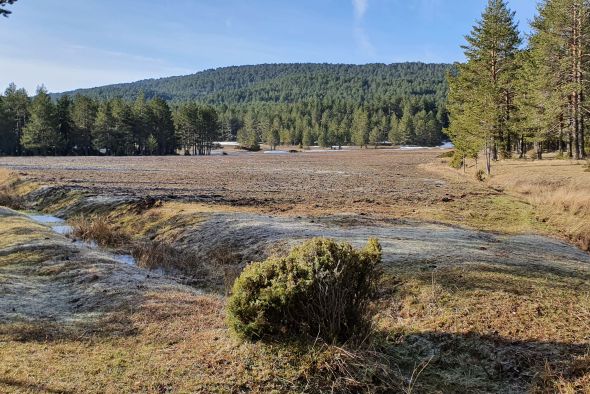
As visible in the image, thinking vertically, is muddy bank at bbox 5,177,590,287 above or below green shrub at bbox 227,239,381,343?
below

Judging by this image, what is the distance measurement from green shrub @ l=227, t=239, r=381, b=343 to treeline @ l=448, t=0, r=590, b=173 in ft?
131

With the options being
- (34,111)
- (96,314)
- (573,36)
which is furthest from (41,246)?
(34,111)

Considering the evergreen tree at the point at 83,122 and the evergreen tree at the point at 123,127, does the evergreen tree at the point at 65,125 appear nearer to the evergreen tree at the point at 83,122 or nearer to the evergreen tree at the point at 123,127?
the evergreen tree at the point at 83,122

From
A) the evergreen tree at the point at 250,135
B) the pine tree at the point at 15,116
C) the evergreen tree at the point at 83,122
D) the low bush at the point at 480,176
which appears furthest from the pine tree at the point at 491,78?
the evergreen tree at the point at 250,135

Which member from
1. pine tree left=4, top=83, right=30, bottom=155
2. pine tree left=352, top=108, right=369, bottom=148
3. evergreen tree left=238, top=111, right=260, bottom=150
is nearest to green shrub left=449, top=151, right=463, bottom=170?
pine tree left=4, top=83, right=30, bottom=155

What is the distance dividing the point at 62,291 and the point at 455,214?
58.0 feet

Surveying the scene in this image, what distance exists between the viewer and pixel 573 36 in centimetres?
4312

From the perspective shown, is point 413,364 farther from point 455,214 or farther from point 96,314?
point 455,214

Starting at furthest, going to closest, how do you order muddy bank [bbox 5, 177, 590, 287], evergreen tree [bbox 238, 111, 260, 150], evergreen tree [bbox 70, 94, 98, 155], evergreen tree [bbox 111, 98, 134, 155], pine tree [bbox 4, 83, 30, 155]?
evergreen tree [bbox 238, 111, 260, 150]
evergreen tree [bbox 111, 98, 134, 155]
evergreen tree [bbox 70, 94, 98, 155]
pine tree [bbox 4, 83, 30, 155]
muddy bank [bbox 5, 177, 590, 287]

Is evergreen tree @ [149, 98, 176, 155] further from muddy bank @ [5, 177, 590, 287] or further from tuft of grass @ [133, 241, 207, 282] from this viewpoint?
tuft of grass @ [133, 241, 207, 282]

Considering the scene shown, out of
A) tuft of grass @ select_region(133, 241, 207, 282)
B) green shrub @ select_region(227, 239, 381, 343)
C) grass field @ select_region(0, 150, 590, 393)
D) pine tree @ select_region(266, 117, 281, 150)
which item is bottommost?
tuft of grass @ select_region(133, 241, 207, 282)

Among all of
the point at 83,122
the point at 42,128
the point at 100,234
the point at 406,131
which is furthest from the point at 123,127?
the point at 100,234

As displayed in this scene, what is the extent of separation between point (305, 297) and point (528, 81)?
4968 cm

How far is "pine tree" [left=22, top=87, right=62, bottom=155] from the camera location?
95.3 metres
